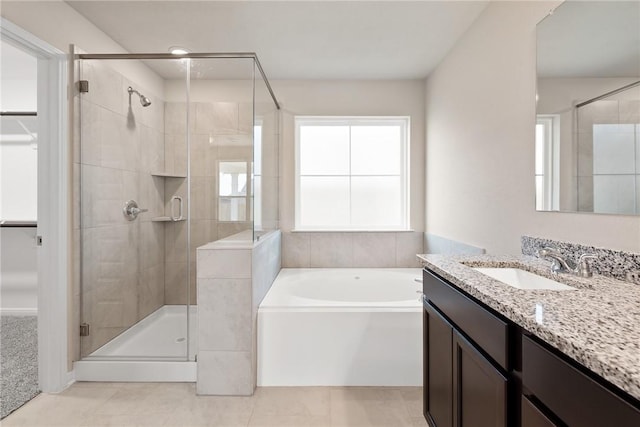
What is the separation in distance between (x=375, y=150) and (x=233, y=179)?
170 cm

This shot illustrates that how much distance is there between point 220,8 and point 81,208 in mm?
1658

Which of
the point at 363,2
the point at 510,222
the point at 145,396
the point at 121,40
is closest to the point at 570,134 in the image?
the point at 510,222

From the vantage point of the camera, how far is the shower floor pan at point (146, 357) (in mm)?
2193

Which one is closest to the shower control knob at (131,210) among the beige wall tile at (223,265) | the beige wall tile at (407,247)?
the beige wall tile at (223,265)

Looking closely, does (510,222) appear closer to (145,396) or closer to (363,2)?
(363,2)

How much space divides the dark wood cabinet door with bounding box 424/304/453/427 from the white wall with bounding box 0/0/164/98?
7.87 ft

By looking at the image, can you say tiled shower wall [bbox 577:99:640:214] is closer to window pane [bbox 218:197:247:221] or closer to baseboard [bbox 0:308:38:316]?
window pane [bbox 218:197:247:221]

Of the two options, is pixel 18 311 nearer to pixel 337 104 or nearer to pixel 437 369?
pixel 337 104

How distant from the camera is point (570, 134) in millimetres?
1428

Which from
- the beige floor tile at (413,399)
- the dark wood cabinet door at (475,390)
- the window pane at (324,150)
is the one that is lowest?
the beige floor tile at (413,399)

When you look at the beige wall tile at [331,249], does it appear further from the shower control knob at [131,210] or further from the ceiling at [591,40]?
the ceiling at [591,40]

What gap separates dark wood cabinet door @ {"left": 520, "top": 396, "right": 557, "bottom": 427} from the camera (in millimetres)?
728

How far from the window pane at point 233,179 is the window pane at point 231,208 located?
0.05 meters

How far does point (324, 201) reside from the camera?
3.54m
